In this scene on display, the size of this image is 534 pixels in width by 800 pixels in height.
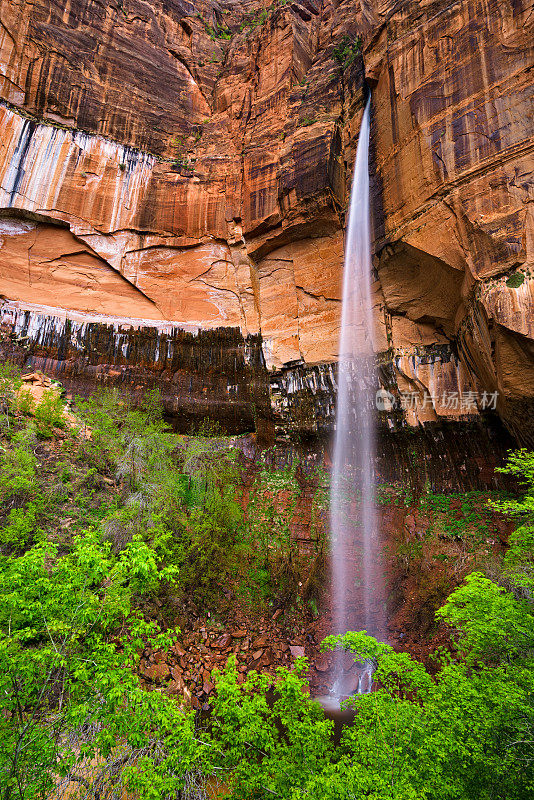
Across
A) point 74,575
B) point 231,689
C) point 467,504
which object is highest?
point 467,504

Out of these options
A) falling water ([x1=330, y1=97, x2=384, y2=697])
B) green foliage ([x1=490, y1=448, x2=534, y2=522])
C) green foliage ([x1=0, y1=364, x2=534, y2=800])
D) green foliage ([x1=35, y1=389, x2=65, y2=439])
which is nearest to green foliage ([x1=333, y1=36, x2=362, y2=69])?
falling water ([x1=330, y1=97, x2=384, y2=697])

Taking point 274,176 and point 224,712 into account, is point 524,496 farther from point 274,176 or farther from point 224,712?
point 274,176

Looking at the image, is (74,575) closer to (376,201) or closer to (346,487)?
(346,487)

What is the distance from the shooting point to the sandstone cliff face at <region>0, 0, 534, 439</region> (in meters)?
11.3

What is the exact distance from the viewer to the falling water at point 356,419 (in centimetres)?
1321

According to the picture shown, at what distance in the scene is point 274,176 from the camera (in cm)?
1727

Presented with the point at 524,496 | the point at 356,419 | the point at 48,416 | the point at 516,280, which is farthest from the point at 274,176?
the point at 524,496

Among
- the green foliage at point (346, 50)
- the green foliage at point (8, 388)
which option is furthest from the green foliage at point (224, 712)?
the green foliage at point (346, 50)

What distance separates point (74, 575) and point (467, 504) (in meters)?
11.7

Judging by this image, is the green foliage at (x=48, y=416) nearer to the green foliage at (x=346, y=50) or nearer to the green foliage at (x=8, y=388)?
the green foliage at (x=8, y=388)

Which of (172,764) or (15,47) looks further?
(15,47)

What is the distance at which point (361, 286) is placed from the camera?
15.5m

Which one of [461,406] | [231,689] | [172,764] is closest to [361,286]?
[461,406]

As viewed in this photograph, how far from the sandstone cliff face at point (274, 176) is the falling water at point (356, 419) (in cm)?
58
